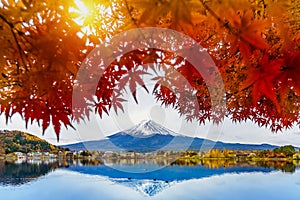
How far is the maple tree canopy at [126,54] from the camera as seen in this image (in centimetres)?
101

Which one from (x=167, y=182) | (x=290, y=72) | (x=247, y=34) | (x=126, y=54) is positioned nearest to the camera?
(x=247, y=34)

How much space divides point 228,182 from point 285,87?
3064cm

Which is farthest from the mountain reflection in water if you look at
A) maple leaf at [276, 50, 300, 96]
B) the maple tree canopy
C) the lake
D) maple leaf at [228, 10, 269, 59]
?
maple leaf at [228, 10, 269, 59]

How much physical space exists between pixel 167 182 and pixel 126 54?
108 ft

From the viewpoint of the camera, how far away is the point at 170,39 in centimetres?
172

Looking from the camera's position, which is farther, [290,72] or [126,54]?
[126,54]

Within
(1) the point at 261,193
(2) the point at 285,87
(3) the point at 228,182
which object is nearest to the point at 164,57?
(2) the point at 285,87

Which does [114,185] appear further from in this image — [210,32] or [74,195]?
[210,32]

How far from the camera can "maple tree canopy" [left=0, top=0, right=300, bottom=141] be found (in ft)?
3.32

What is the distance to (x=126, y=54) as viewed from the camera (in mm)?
1611

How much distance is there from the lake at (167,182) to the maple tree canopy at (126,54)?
2223cm

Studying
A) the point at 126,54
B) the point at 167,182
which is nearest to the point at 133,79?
the point at 126,54

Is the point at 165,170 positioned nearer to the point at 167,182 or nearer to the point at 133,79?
the point at 167,182

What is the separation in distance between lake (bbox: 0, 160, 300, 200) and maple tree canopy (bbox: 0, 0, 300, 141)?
72.9 feet
